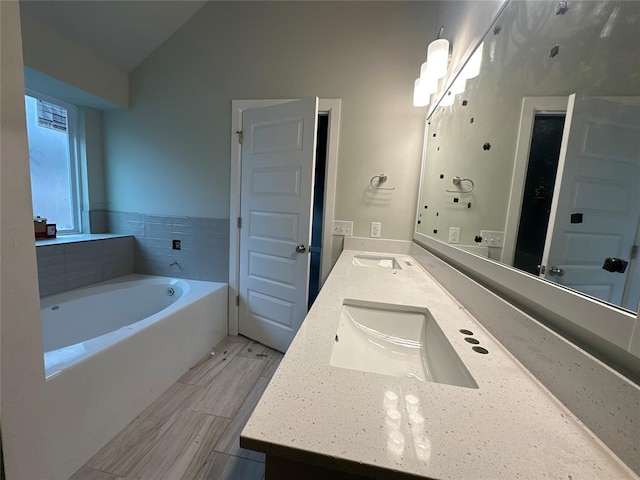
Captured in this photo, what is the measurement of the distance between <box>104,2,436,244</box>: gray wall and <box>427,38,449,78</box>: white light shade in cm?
51

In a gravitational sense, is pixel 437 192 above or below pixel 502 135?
below

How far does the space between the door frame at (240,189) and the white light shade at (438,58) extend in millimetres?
746

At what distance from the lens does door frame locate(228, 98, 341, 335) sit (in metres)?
2.01

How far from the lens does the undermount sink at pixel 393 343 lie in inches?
26.3

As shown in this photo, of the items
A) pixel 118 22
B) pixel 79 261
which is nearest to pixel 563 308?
pixel 79 261

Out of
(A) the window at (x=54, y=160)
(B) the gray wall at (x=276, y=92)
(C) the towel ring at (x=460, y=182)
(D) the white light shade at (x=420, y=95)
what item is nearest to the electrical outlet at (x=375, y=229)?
(B) the gray wall at (x=276, y=92)

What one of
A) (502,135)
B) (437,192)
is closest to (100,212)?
(437,192)

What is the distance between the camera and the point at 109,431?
1211 mm

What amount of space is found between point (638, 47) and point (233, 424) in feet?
6.15

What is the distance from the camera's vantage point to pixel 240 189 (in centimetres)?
219

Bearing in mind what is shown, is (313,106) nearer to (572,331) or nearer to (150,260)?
(572,331)

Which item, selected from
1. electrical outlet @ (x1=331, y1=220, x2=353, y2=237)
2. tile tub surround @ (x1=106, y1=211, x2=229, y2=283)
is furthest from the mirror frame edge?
tile tub surround @ (x1=106, y1=211, x2=229, y2=283)

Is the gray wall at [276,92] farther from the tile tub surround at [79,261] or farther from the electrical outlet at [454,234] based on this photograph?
the electrical outlet at [454,234]

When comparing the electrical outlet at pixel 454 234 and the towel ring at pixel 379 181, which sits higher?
the towel ring at pixel 379 181
